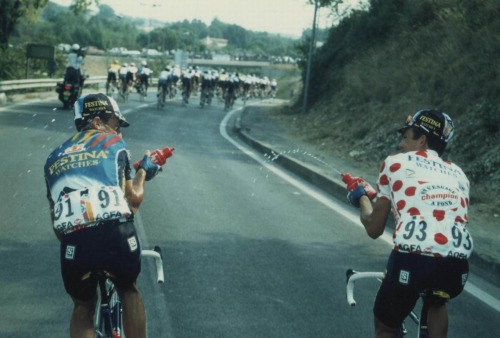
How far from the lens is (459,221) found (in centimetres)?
434

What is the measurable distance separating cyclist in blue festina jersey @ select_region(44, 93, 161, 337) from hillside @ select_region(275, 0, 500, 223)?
26.6 ft

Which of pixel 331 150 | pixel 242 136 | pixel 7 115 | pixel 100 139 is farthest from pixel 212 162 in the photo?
pixel 100 139

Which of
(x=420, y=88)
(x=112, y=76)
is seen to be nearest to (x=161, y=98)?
(x=112, y=76)

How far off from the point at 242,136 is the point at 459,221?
19.9 metres

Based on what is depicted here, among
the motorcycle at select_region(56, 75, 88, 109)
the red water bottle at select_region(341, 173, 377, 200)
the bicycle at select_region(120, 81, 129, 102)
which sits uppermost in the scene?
the red water bottle at select_region(341, 173, 377, 200)

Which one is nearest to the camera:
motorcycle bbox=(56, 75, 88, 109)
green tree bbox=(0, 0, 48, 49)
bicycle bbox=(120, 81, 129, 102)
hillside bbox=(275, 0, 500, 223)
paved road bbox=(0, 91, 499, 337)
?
paved road bbox=(0, 91, 499, 337)

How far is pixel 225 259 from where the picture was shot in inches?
341

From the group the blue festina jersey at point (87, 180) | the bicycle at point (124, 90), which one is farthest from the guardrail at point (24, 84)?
the blue festina jersey at point (87, 180)

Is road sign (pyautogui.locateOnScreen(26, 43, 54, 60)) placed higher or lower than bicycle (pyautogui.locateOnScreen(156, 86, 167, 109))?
higher

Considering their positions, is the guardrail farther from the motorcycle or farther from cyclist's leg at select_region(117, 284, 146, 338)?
cyclist's leg at select_region(117, 284, 146, 338)

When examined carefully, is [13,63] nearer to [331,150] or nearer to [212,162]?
[331,150]

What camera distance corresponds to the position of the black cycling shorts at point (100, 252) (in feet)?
13.8

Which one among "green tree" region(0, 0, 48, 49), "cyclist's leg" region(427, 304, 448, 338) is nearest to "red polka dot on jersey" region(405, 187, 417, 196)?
"cyclist's leg" region(427, 304, 448, 338)

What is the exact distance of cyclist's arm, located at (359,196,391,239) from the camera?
14.8 ft
